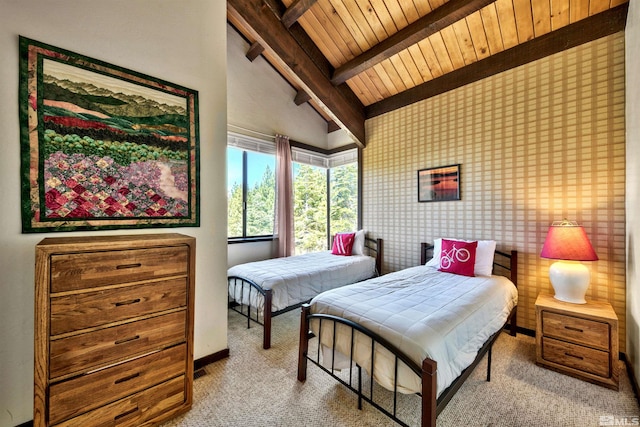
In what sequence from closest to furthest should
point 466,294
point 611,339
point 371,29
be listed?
point 611,339 → point 466,294 → point 371,29

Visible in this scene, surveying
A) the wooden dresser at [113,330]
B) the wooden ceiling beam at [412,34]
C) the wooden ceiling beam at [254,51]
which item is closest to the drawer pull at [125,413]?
the wooden dresser at [113,330]

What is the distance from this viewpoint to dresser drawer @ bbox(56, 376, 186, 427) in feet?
4.57

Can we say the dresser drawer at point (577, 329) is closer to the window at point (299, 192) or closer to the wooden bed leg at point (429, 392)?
the wooden bed leg at point (429, 392)

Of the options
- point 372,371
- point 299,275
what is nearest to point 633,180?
point 372,371

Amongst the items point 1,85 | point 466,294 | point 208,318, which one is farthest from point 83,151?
point 466,294

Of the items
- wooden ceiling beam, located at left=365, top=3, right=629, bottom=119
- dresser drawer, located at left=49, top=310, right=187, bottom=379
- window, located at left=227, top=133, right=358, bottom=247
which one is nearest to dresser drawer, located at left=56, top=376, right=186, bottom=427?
dresser drawer, located at left=49, top=310, right=187, bottom=379

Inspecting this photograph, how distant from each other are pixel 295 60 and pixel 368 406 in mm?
3666

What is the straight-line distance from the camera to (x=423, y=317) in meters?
1.63

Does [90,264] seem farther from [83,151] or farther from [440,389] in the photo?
[440,389]

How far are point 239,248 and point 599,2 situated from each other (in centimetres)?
485

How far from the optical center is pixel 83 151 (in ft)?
5.54

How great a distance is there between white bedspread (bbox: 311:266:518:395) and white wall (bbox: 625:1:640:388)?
77 cm

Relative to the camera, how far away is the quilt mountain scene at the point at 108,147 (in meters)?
A: 1.60

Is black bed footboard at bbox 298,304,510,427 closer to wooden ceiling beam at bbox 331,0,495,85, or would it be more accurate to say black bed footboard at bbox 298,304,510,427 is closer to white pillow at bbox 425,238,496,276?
white pillow at bbox 425,238,496,276
